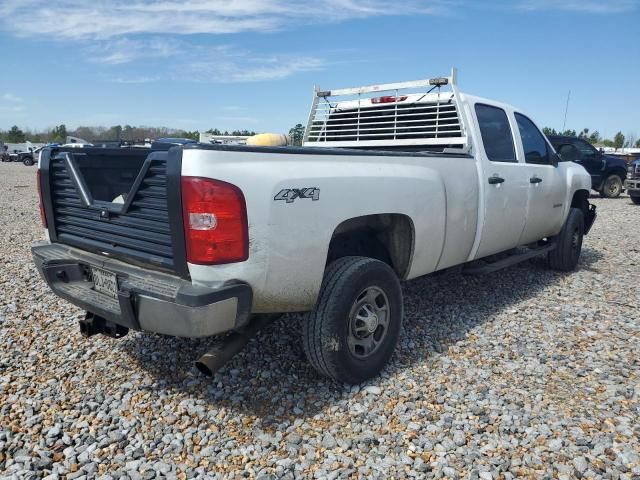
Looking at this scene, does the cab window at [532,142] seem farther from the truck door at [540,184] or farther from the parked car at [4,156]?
the parked car at [4,156]

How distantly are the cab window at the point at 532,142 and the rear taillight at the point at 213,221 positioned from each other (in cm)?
372

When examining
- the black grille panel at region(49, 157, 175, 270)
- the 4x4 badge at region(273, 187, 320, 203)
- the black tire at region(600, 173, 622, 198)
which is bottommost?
the black tire at region(600, 173, 622, 198)

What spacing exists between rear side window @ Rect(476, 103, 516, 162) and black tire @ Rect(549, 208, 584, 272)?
167cm

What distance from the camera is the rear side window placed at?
4.63 m

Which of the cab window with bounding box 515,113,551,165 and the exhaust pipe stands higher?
the cab window with bounding box 515,113,551,165

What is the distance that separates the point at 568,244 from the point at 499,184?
7.33 feet

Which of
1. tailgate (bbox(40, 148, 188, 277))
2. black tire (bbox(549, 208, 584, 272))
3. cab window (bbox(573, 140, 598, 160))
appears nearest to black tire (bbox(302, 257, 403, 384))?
tailgate (bbox(40, 148, 188, 277))

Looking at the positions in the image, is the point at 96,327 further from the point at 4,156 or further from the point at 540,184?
the point at 4,156

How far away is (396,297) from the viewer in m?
3.40

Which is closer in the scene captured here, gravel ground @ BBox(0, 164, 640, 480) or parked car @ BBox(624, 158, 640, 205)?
gravel ground @ BBox(0, 164, 640, 480)

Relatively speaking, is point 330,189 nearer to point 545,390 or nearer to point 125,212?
point 125,212

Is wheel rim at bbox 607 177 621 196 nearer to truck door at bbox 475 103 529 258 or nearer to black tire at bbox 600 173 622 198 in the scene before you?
black tire at bbox 600 173 622 198

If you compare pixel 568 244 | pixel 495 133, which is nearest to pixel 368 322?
pixel 495 133

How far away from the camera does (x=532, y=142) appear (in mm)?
5398
